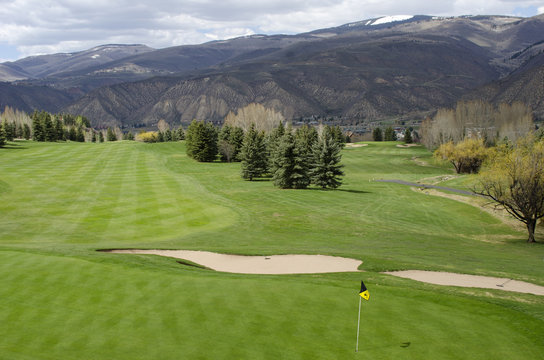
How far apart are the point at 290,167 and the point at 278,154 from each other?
11.6 ft

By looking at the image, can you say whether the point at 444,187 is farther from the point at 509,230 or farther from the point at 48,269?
the point at 48,269

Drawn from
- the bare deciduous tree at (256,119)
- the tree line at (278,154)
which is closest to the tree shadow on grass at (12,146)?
the tree line at (278,154)

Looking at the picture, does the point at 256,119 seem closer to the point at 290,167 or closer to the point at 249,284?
the point at 290,167

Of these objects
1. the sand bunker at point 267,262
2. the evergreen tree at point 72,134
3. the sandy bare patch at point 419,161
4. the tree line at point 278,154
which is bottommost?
the sandy bare patch at point 419,161

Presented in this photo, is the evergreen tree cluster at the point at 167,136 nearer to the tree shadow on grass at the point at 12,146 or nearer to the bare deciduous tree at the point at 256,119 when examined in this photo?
the bare deciduous tree at the point at 256,119

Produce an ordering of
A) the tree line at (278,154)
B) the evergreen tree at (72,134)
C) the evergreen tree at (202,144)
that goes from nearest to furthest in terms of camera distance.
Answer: the tree line at (278,154)
the evergreen tree at (202,144)
the evergreen tree at (72,134)

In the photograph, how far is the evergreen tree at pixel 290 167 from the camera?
56.7 meters

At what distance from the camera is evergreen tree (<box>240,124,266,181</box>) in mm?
69375

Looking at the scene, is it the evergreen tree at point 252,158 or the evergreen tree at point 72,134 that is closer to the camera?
the evergreen tree at point 252,158

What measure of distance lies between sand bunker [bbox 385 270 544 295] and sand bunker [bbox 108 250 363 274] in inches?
112

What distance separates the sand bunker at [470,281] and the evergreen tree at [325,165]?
38.6 meters

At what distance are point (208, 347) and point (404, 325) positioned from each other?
5.64 meters

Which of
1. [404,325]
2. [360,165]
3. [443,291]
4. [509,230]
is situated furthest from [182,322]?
[360,165]

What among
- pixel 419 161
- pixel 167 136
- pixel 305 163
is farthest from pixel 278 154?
pixel 167 136
